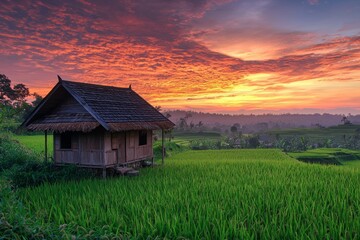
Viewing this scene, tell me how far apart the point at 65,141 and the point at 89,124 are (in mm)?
2708

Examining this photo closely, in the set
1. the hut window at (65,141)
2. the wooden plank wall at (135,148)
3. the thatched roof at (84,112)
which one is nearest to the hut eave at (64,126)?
the thatched roof at (84,112)

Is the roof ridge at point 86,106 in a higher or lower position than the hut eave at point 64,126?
higher

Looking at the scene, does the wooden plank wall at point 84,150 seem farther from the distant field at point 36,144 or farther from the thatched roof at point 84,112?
the distant field at point 36,144

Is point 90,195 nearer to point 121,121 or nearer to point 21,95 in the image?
point 121,121

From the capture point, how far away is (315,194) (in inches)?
301

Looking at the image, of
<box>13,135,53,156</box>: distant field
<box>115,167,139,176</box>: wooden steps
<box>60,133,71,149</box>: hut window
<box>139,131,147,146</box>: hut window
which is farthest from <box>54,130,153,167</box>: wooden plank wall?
<box>13,135,53,156</box>: distant field

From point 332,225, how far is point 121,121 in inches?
372

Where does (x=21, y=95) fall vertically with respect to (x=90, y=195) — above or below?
above

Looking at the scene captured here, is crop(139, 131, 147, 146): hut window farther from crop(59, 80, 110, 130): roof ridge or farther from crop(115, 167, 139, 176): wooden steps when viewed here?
crop(59, 80, 110, 130): roof ridge

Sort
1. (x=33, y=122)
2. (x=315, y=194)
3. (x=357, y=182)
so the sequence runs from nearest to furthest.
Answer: (x=315, y=194)
(x=357, y=182)
(x=33, y=122)

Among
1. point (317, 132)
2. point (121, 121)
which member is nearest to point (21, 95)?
point (121, 121)

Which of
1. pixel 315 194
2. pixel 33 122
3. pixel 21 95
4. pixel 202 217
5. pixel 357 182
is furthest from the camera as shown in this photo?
pixel 21 95

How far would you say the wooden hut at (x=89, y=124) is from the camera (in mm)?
12000

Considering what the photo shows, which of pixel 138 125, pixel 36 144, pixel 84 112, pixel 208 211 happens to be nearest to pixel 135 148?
pixel 138 125
